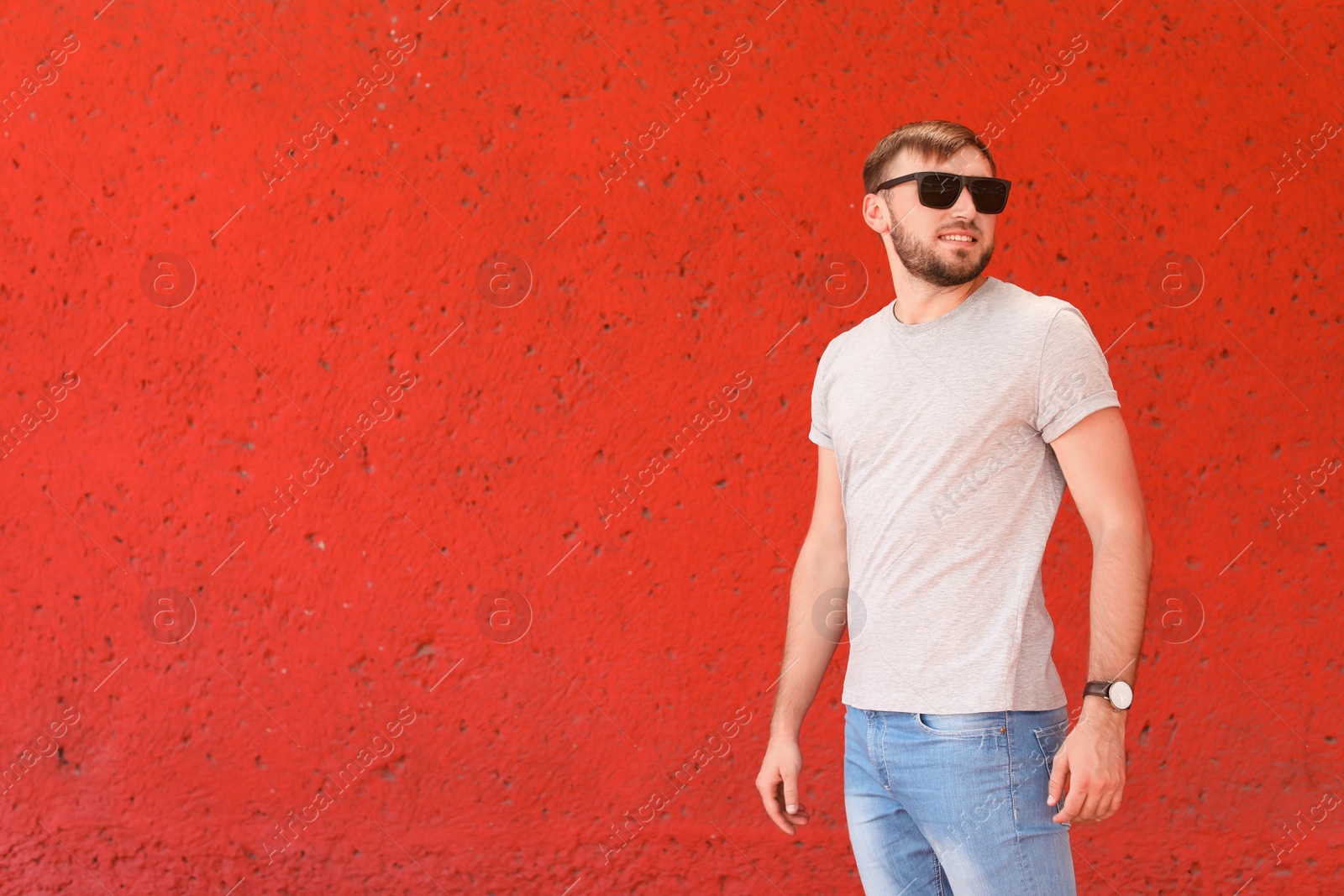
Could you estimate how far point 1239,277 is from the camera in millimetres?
2781

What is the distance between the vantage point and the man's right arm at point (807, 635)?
5.54 ft

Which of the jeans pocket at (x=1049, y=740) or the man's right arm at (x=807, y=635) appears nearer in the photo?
the jeans pocket at (x=1049, y=740)

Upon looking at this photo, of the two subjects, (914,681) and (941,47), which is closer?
(914,681)

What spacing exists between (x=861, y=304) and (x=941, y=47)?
776mm

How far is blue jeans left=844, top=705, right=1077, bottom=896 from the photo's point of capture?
1.35 meters

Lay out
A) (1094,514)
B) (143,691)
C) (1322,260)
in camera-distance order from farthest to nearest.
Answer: (143,691), (1322,260), (1094,514)

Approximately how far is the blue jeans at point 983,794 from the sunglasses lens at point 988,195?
77 centimetres

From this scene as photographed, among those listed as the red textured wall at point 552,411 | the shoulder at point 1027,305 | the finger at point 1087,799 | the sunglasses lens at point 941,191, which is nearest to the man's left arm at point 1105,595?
the finger at point 1087,799

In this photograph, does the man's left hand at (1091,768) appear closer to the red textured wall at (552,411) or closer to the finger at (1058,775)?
the finger at (1058,775)

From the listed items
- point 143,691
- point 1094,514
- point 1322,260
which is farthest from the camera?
point 143,691

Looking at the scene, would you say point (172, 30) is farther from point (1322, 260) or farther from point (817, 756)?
point (1322, 260)

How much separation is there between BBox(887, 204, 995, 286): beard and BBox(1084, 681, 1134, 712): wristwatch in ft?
2.07

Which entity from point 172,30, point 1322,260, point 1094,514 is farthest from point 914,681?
point 172,30

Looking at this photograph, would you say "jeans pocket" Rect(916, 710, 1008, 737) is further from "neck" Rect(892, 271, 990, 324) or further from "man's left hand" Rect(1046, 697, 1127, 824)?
"neck" Rect(892, 271, 990, 324)
